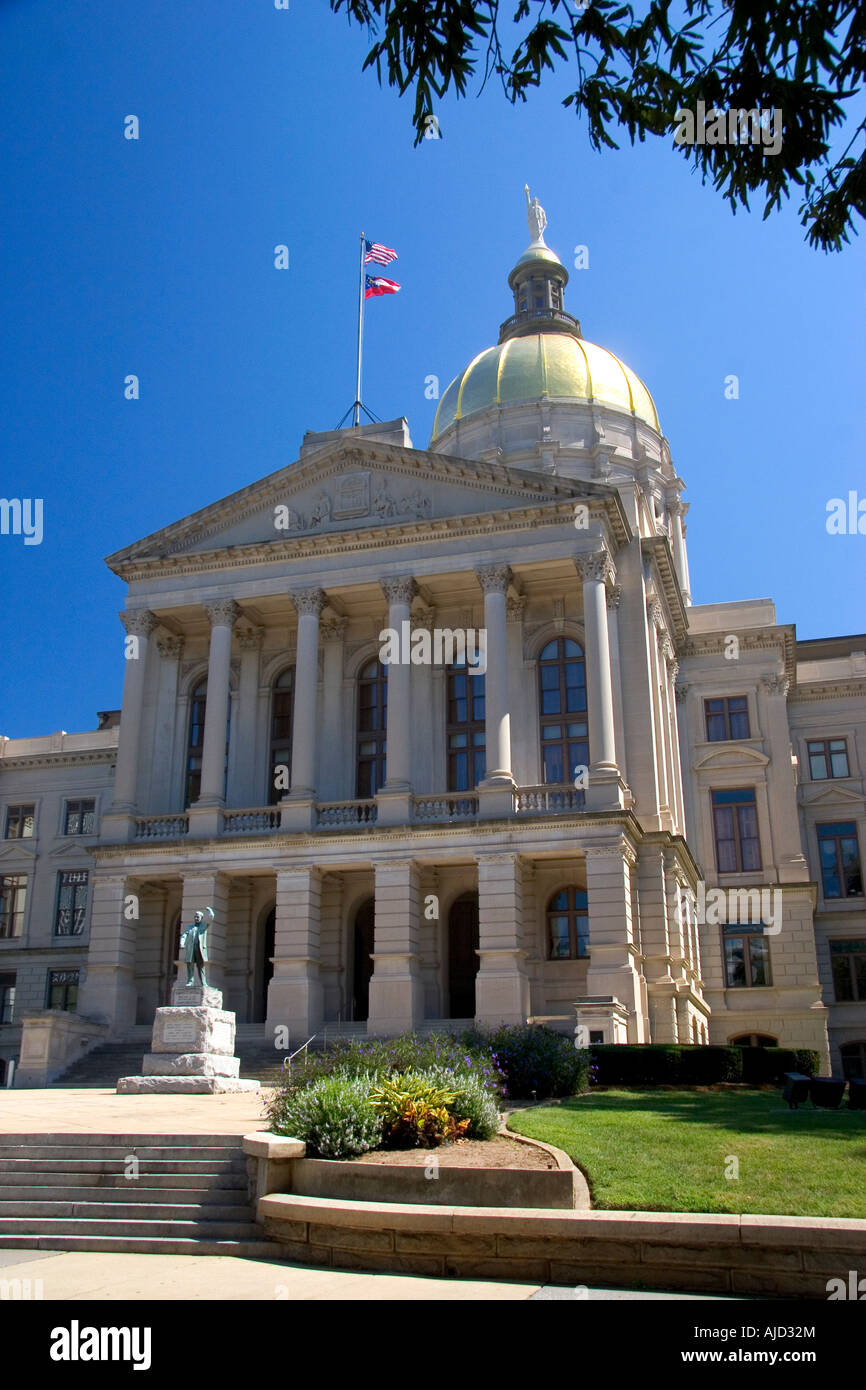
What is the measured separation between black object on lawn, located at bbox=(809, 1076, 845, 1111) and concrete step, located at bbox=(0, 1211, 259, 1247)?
1028 centimetres

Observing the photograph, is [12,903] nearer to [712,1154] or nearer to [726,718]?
[726,718]

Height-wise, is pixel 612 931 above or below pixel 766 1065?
above

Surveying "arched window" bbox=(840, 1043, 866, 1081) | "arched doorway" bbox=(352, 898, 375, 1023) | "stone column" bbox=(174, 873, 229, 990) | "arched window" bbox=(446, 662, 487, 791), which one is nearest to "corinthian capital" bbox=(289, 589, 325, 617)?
"arched window" bbox=(446, 662, 487, 791)

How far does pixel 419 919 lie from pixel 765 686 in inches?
779

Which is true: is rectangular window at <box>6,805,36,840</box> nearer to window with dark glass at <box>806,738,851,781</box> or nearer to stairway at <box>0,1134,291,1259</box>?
window with dark glass at <box>806,738,851,781</box>

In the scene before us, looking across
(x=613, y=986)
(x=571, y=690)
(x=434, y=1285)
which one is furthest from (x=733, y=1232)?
(x=571, y=690)

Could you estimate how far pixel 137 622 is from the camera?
41.8 m

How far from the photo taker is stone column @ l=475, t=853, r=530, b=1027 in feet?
109

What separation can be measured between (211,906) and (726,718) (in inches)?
911

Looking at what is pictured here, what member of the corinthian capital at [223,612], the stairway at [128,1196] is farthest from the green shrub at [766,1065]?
the corinthian capital at [223,612]

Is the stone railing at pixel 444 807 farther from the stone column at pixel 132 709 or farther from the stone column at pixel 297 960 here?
the stone column at pixel 132 709

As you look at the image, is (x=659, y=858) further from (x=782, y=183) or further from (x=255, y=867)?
(x=782, y=183)

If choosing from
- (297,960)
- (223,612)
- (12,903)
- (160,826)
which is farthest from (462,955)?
(12,903)

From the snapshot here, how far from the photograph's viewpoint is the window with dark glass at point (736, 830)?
4744cm
